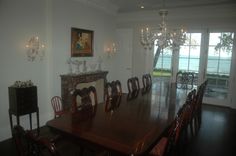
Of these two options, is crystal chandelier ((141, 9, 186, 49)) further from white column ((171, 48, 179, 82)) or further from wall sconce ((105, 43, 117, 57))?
wall sconce ((105, 43, 117, 57))

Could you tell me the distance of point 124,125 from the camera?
2.19 metres

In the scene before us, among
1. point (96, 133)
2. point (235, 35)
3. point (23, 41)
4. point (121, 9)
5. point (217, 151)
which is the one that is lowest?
point (217, 151)

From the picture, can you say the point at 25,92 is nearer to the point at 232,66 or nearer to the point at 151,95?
the point at 151,95

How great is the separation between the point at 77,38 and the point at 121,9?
242 cm

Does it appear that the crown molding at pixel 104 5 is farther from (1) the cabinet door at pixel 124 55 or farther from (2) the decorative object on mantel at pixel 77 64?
(2) the decorative object on mantel at pixel 77 64

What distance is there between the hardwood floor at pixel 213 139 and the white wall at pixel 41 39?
1.08 m

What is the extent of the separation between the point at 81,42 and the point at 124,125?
352 cm

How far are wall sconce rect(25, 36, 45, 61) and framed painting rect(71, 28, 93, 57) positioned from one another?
987 mm

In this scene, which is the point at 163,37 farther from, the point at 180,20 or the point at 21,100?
the point at 21,100

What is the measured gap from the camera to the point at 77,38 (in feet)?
16.5

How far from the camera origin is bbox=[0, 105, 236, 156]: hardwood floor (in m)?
3.19

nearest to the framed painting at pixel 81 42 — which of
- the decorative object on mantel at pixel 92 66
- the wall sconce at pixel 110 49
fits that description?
the decorative object on mantel at pixel 92 66

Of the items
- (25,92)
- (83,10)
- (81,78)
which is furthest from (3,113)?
(83,10)

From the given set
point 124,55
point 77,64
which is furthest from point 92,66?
point 124,55
